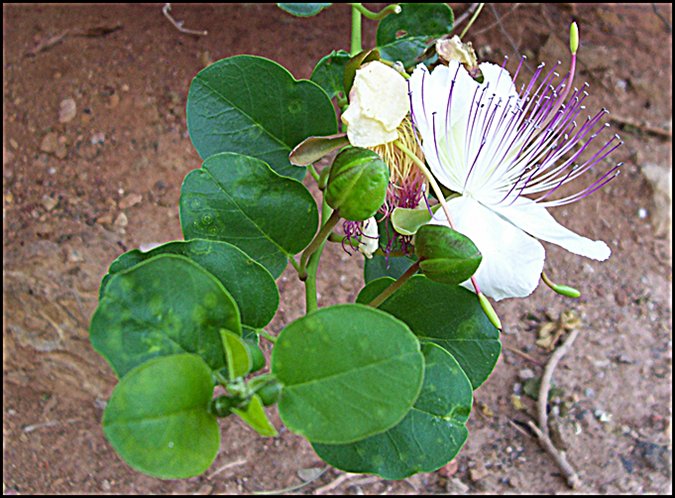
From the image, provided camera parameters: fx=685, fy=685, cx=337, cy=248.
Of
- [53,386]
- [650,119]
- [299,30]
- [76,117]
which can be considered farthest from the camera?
[650,119]

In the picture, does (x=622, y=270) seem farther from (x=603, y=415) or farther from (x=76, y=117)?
(x=76, y=117)

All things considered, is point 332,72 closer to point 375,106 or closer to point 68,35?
point 375,106

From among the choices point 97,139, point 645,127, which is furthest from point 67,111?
point 645,127

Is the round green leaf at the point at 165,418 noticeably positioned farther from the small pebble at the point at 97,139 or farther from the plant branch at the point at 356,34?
the small pebble at the point at 97,139

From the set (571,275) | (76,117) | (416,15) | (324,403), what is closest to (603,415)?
(571,275)

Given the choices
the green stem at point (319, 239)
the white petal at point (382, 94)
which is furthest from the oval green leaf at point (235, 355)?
the white petal at point (382, 94)

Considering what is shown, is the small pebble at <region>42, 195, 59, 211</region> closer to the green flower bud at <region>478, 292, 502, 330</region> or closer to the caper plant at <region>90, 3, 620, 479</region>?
the caper plant at <region>90, 3, 620, 479</region>

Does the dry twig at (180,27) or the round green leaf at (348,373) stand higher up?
the round green leaf at (348,373)
